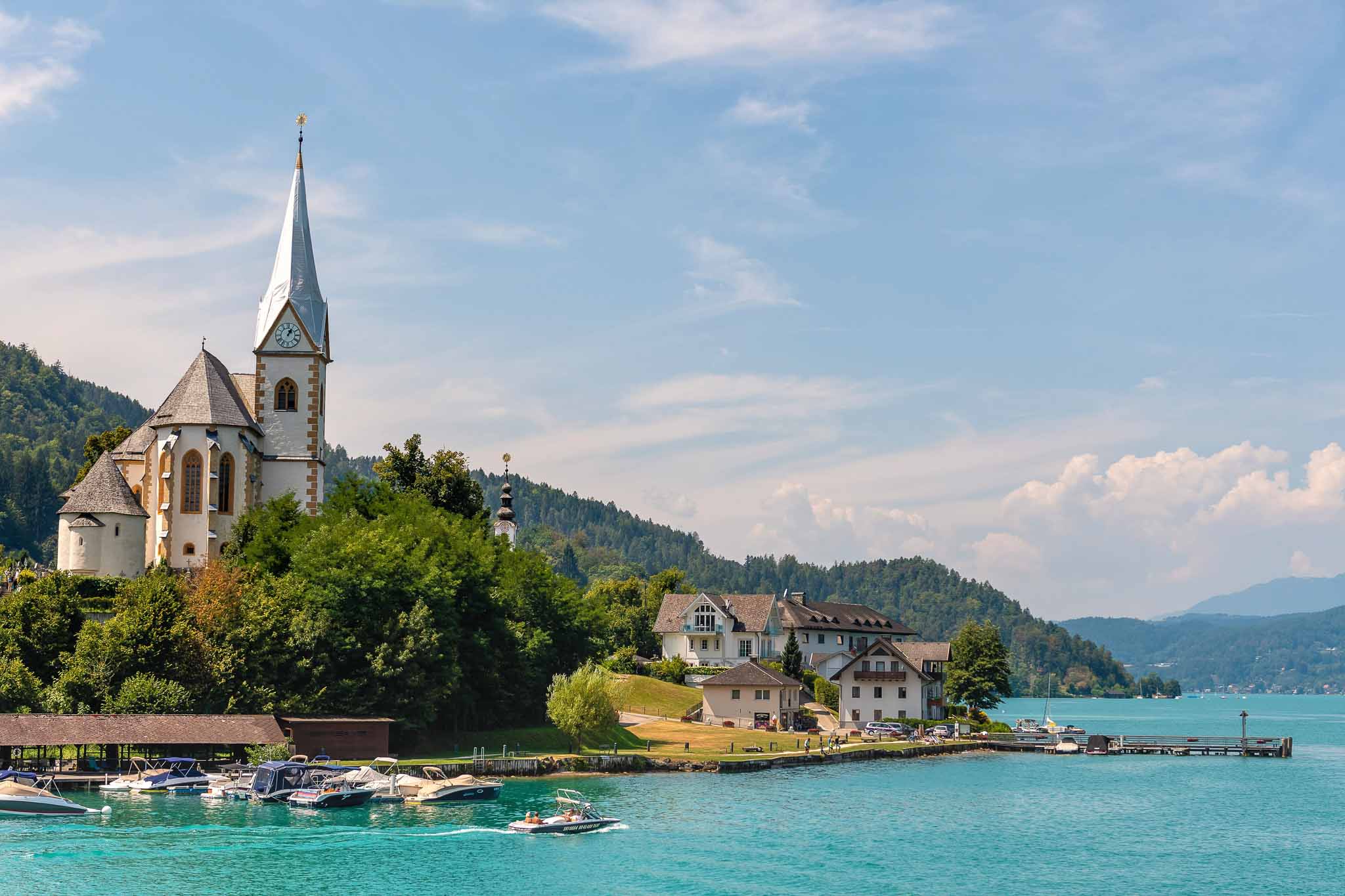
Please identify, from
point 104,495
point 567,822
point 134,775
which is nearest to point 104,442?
point 104,495

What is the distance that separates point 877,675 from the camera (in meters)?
124

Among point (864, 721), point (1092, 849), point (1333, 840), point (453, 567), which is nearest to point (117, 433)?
point (453, 567)

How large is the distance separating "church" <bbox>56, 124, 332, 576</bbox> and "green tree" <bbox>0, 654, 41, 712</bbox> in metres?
16.1

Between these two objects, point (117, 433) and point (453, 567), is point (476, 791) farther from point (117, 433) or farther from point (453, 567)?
point (117, 433)

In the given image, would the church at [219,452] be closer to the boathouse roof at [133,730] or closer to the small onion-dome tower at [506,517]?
the boathouse roof at [133,730]

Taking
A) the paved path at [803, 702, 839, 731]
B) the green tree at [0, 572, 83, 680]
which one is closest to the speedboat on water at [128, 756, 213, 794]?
the green tree at [0, 572, 83, 680]

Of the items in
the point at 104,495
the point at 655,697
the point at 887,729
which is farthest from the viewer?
the point at 655,697

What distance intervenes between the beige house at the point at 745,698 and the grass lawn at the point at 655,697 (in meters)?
4.40

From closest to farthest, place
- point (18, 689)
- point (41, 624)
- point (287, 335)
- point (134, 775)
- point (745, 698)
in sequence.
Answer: point (134, 775)
point (18, 689)
point (41, 624)
point (287, 335)
point (745, 698)

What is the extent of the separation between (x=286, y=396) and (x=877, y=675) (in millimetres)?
Answer: 55853

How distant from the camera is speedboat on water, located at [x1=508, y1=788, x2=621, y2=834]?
207ft

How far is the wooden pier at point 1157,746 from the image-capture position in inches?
4849

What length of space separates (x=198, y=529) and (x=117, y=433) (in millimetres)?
21666

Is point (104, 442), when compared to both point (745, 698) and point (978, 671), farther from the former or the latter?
point (978, 671)
